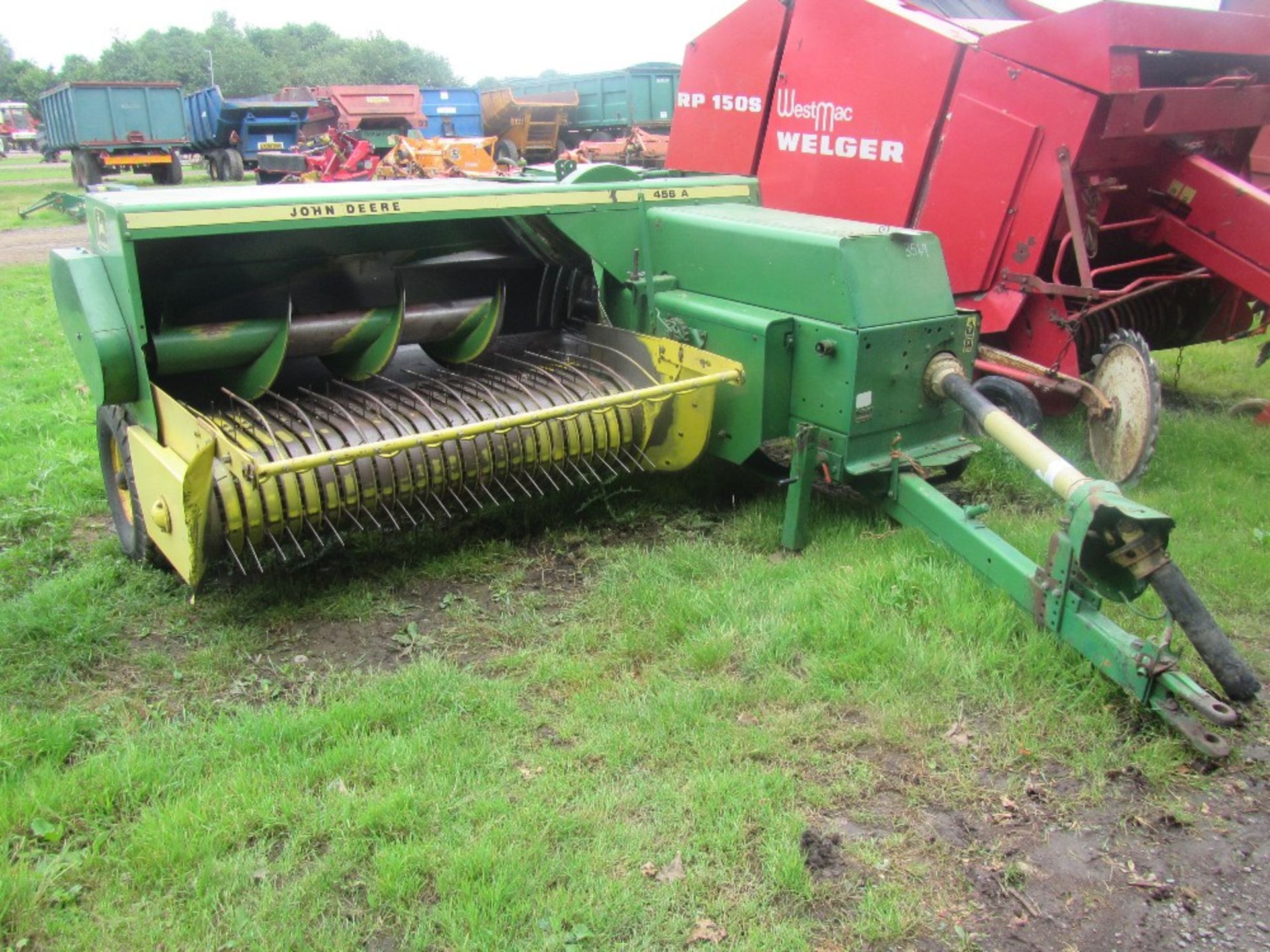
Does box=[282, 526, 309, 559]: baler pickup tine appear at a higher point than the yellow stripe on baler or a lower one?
lower

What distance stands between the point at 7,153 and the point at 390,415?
48.8m

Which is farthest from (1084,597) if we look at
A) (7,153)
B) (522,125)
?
(7,153)

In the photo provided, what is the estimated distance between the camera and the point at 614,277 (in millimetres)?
4609

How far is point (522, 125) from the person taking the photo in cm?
2222

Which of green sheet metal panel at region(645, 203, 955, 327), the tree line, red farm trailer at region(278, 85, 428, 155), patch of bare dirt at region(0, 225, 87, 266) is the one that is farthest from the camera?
the tree line

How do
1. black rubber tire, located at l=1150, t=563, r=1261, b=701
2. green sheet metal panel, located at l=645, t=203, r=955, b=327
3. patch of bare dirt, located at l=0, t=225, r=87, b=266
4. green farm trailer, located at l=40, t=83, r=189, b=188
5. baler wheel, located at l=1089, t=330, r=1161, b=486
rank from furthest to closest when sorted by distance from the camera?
1. green farm trailer, located at l=40, t=83, r=189, b=188
2. patch of bare dirt, located at l=0, t=225, r=87, b=266
3. baler wheel, located at l=1089, t=330, r=1161, b=486
4. green sheet metal panel, located at l=645, t=203, r=955, b=327
5. black rubber tire, located at l=1150, t=563, r=1261, b=701

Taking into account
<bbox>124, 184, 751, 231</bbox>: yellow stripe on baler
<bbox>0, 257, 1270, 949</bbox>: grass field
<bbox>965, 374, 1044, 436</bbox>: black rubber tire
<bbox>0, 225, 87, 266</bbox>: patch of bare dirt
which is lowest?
<bbox>0, 225, 87, 266</bbox>: patch of bare dirt

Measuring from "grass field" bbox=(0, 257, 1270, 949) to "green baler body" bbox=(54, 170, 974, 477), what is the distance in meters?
0.53

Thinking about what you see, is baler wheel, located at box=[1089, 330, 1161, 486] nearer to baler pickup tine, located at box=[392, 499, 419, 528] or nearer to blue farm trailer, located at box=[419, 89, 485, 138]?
baler pickup tine, located at box=[392, 499, 419, 528]

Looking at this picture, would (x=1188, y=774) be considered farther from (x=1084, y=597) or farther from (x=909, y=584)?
(x=909, y=584)

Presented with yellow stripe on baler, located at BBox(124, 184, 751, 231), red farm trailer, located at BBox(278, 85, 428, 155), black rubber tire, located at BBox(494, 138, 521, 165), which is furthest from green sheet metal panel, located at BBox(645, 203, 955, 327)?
red farm trailer, located at BBox(278, 85, 428, 155)

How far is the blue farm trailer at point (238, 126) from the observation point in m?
21.8

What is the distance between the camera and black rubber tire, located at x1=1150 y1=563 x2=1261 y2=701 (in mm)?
2615

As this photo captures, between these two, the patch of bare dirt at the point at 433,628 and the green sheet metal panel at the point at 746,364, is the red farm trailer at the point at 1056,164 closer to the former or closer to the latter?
the green sheet metal panel at the point at 746,364
